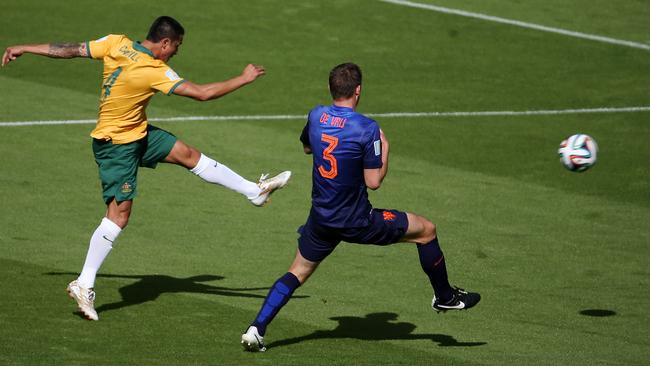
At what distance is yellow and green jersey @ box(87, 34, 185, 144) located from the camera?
10.9 m

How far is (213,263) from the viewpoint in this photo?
503 inches

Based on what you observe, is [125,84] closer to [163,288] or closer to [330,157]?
[163,288]

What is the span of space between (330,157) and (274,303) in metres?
1.22

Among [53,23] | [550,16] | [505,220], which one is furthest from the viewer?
[550,16]

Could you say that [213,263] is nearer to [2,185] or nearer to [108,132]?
[108,132]

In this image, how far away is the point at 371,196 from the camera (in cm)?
1545

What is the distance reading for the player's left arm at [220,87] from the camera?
10.4 metres

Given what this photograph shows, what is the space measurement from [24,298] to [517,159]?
803cm

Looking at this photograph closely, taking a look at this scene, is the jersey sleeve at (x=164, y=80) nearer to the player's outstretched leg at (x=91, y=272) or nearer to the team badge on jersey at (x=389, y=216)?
the player's outstretched leg at (x=91, y=272)

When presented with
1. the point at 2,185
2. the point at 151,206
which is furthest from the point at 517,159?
the point at 2,185

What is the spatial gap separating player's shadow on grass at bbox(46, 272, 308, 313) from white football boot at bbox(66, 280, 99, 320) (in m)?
0.58

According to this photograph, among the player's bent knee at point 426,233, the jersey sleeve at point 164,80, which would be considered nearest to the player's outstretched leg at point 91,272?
the jersey sleeve at point 164,80

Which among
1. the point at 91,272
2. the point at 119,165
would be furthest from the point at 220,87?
the point at 91,272

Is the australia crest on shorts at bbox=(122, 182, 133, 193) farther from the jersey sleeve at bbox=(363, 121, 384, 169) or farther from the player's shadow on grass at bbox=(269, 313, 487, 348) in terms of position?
the jersey sleeve at bbox=(363, 121, 384, 169)
